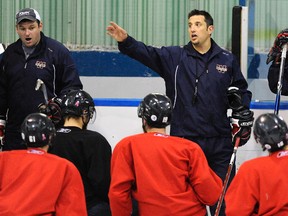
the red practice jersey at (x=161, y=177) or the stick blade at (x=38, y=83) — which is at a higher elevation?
the stick blade at (x=38, y=83)

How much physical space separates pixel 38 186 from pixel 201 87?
1.76 m

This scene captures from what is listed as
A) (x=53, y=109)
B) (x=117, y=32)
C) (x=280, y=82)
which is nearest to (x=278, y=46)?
(x=280, y=82)

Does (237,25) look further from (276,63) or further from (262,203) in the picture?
(262,203)

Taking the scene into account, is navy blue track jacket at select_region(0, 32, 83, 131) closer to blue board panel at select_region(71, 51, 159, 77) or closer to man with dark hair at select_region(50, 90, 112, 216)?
man with dark hair at select_region(50, 90, 112, 216)

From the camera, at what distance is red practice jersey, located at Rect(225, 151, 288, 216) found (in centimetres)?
365

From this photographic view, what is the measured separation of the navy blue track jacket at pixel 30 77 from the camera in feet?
17.4

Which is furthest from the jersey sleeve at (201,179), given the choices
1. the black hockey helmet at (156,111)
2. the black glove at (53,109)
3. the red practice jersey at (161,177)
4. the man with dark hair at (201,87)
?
the black glove at (53,109)

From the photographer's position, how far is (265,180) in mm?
3648

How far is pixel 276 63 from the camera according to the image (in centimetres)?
556

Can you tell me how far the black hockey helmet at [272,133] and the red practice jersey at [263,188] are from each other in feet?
0.14

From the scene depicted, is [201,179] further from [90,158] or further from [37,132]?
[37,132]

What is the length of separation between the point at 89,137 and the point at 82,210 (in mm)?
585

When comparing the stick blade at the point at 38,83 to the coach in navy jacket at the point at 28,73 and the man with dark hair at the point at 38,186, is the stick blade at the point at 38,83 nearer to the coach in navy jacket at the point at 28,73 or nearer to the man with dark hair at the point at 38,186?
the coach in navy jacket at the point at 28,73

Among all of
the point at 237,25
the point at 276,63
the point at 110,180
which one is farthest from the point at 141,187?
the point at 237,25
